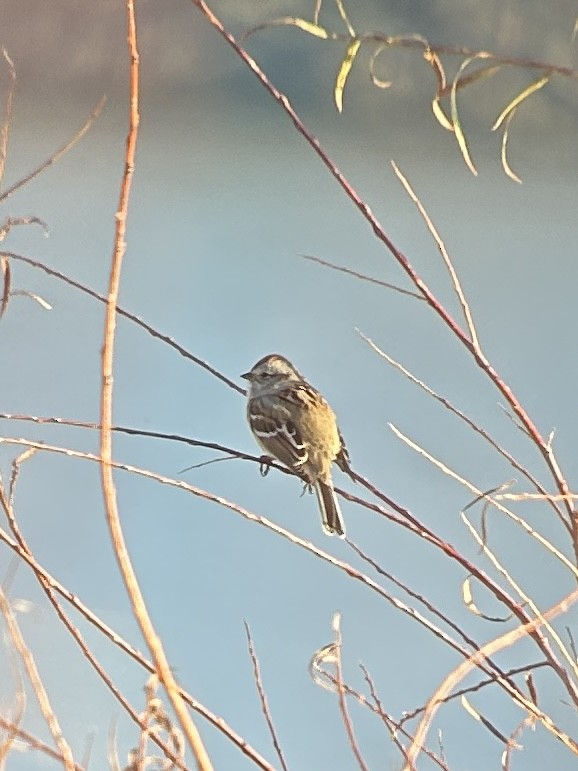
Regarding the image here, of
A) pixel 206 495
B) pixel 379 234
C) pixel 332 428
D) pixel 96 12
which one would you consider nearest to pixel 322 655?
pixel 206 495

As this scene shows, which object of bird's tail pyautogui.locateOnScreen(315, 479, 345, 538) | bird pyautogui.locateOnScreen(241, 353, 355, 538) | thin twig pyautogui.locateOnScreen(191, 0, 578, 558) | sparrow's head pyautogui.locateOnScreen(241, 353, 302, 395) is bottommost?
thin twig pyautogui.locateOnScreen(191, 0, 578, 558)

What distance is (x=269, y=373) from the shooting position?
195 centimetres

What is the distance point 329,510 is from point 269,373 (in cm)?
47

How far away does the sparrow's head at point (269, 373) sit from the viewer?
6.33ft

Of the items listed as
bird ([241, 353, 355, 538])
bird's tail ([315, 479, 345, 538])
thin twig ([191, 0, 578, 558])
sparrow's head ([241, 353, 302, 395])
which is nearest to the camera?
thin twig ([191, 0, 578, 558])

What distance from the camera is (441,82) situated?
0.47 m

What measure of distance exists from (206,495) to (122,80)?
1.59 metres

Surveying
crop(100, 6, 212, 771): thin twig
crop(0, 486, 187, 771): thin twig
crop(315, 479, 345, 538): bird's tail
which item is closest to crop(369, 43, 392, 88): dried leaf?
crop(100, 6, 212, 771): thin twig

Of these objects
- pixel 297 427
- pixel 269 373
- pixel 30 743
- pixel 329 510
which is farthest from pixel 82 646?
pixel 269 373

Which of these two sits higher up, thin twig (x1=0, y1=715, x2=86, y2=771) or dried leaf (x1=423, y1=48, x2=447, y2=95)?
dried leaf (x1=423, y1=48, x2=447, y2=95)

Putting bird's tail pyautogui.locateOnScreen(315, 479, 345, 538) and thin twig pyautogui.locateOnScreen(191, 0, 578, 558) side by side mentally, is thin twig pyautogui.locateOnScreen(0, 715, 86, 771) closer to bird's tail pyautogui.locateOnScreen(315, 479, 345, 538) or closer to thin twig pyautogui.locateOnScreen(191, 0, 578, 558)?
thin twig pyautogui.locateOnScreen(191, 0, 578, 558)

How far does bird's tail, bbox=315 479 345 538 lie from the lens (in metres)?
1.50

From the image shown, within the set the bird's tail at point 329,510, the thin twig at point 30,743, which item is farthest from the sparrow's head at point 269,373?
the thin twig at point 30,743

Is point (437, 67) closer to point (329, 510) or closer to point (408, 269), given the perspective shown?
point (408, 269)
